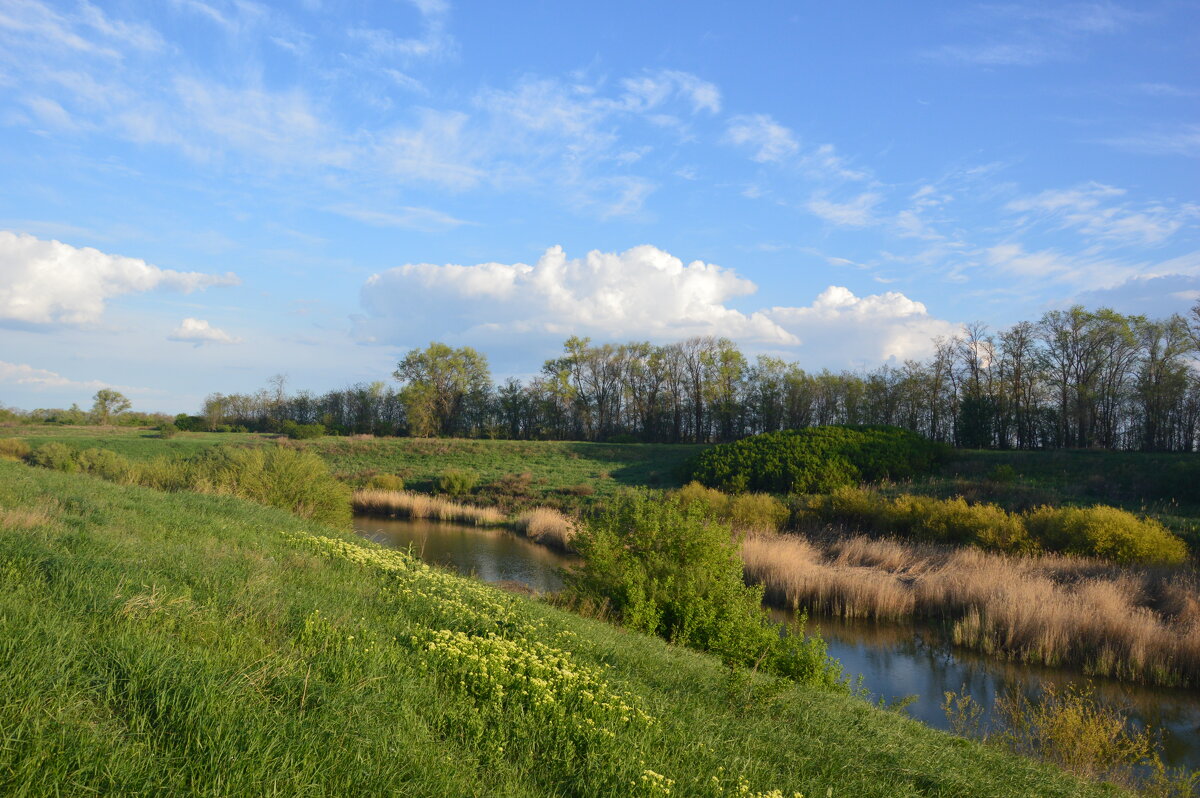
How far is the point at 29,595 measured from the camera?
437cm

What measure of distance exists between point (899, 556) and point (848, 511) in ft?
16.4

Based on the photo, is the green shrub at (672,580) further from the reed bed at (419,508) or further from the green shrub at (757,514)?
the reed bed at (419,508)

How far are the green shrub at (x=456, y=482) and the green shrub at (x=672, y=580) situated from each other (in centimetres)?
2535

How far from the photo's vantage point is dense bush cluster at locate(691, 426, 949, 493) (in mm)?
30719

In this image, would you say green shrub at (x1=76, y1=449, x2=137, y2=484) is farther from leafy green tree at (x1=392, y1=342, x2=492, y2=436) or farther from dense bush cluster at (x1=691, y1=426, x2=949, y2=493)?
leafy green tree at (x1=392, y1=342, x2=492, y2=436)

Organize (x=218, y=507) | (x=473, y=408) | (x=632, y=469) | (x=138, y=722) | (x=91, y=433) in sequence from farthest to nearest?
(x=473, y=408) → (x=91, y=433) → (x=632, y=469) → (x=218, y=507) → (x=138, y=722)

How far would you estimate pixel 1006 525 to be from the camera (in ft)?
63.3

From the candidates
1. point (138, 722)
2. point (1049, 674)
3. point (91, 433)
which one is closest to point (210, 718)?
point (138, 722)

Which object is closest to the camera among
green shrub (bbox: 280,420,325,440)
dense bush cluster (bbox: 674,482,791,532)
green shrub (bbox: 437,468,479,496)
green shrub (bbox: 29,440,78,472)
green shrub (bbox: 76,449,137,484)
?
dense bush cluster (bbox: 674,482,791,532)

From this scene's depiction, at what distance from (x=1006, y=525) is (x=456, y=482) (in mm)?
26644

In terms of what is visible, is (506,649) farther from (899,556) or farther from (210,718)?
(899,556)

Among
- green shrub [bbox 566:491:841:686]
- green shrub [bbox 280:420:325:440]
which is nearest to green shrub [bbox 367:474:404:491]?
green shrub [bbox 280:420:325:440]

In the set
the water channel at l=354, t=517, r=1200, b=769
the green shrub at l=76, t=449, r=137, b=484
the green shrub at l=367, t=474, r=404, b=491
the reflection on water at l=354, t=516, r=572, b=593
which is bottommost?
the reflection on water at l=354, t=516, r=572, b=593

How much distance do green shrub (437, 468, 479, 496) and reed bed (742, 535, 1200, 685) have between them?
816 inches
